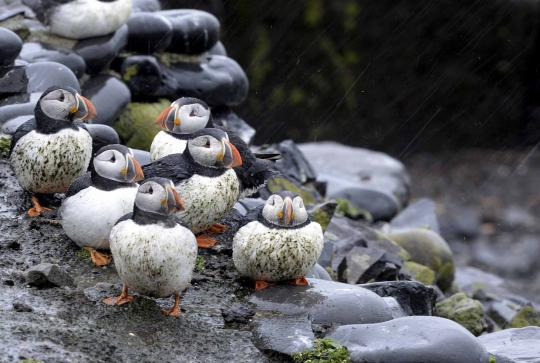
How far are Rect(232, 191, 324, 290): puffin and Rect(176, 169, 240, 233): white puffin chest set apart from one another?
51cm

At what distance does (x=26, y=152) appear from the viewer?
7480 mm

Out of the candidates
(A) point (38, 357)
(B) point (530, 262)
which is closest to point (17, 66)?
(A) point (38, 357)

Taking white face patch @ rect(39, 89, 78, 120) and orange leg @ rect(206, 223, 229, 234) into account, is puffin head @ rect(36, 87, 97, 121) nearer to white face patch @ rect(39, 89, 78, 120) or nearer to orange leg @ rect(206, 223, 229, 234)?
white face patch @ rect(39, 89, 78, 120)

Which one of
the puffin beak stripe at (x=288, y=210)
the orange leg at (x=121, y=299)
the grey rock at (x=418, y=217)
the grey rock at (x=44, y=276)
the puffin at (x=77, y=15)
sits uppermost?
the puffin beak stripe at (x=288, y=210)

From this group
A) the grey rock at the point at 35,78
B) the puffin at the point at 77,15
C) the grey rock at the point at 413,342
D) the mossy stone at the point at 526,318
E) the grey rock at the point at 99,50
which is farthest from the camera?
the grey rock at the point at 99,50

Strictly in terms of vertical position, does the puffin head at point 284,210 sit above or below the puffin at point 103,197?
above

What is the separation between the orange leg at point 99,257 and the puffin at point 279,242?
0.98 m

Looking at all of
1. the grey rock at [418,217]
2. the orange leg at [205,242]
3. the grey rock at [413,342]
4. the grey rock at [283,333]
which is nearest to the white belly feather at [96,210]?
the orange leg at [205,242]

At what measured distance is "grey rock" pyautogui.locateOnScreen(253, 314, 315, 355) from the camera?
6176mm

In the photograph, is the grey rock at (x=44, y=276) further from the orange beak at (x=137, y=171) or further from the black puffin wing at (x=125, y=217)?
the orange beak at (x=137, y=171)

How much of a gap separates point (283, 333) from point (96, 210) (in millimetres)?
1679

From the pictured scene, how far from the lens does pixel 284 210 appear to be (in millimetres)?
6715

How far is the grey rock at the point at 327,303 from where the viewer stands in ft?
21.6

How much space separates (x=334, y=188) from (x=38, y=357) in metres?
9.23
